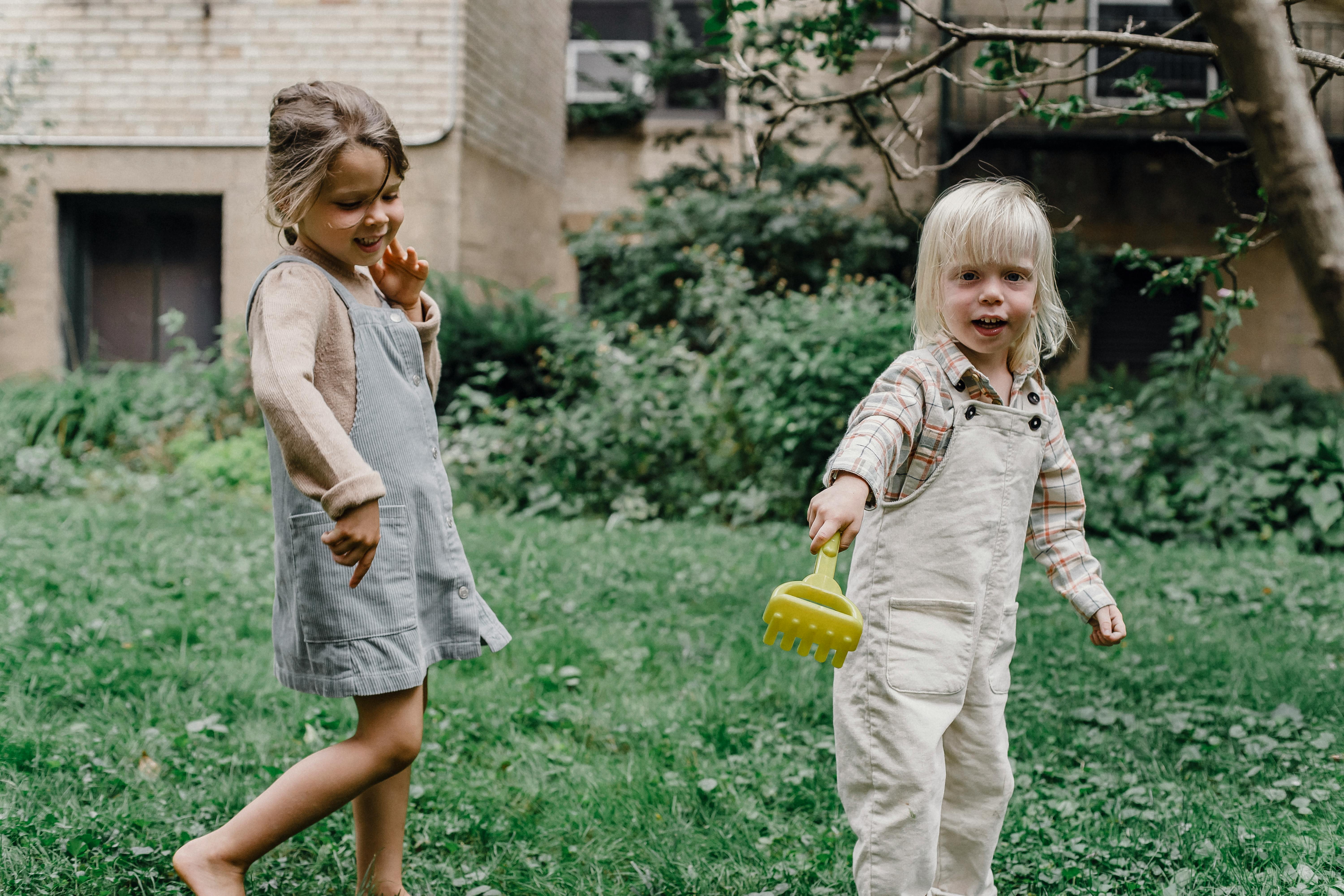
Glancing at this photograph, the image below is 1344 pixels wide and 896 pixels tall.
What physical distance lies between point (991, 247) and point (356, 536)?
3.98 feet

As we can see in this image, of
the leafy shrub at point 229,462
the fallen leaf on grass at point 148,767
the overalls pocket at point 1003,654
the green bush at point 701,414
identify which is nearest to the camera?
the overalls pocket at point 1003,654

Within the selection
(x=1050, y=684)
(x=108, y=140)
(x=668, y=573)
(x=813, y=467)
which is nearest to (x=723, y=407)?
(x=813, y=467)

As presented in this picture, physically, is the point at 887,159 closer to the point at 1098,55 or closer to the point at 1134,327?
the point at 1098,55

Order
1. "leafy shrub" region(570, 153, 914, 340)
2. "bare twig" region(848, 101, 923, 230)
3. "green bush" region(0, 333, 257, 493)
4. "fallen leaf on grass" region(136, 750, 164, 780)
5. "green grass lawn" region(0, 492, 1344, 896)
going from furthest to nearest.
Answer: "leafy shrub" region(570, 153, 914, 340)
"green bush" region(0, 333, 257, 493)
"bare twig" region(848, 101, 923, 230)
"fallen leaf on grass" region(136, 750, 164, 780)
"green grass lawn" region(0, 492, 1344, 896)

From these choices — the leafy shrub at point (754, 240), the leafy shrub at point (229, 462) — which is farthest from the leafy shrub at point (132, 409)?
the leafy shrub at point (754, 240)

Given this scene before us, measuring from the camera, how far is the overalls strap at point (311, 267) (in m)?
1.91

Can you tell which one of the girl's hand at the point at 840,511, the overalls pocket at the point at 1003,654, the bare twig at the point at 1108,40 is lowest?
the overalls pocket at the point at 1003,654

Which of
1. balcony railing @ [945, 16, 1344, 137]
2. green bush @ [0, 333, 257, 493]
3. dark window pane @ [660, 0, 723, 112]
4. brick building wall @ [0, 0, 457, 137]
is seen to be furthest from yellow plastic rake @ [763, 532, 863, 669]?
dark window pane @ [660, 0, 723, 112]

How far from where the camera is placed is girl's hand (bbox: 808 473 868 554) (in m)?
1.59

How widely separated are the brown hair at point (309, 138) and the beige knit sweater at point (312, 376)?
0.38 ft

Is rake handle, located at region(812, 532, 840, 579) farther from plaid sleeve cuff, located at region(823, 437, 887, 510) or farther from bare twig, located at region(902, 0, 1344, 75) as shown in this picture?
bare twig, located at region(902, 0, 1344, 75)

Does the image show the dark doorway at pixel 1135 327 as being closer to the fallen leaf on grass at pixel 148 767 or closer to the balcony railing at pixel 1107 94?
the balcony railing at pixel 1107 94

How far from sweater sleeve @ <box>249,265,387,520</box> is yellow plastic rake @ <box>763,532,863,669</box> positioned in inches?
26.1

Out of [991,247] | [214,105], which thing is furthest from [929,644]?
[214,105]
